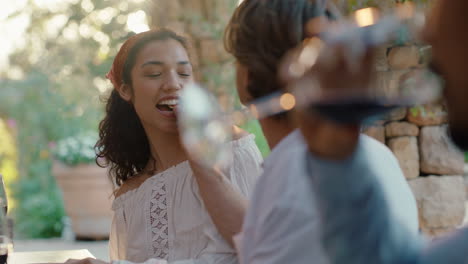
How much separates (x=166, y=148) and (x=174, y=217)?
9.8 inches

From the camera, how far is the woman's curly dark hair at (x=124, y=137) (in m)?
2.30

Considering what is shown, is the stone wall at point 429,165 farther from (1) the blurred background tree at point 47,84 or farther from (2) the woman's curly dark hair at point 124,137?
(1) the blurred background tree at point 47,84

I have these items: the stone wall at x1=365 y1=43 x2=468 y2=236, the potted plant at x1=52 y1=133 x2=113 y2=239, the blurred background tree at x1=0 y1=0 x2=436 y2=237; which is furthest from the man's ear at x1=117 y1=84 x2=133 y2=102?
the blurred background tree at x1=0 y1=0 x2=436 y2=237

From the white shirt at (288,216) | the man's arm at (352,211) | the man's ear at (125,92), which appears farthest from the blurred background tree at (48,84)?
the man's arm at (352,211)

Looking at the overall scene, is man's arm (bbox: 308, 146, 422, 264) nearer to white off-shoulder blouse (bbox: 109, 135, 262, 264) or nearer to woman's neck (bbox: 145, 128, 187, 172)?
white off-shoulder blouse (bbox: 109, 135, 262, 264)

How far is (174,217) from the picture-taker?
1977 mm

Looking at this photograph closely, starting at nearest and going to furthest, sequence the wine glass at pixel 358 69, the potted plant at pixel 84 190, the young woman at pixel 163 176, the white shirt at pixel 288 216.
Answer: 1. the wine glass at pixel 358 69
2. the white shirt at pixel 288 216
3. the young woman at pixel 163 176
4. the potted plant at pixel 84 190

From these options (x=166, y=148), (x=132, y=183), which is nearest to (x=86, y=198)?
(x=132, y=183)

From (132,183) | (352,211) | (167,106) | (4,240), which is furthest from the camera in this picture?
(132,183)

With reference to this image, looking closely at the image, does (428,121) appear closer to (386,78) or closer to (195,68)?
(195,68)

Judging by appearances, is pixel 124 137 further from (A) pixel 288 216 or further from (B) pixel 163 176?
(A) pixel 288 216

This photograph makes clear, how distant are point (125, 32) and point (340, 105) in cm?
737

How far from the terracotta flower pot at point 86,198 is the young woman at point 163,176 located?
4.90 m

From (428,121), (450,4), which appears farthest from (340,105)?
(428,121)
